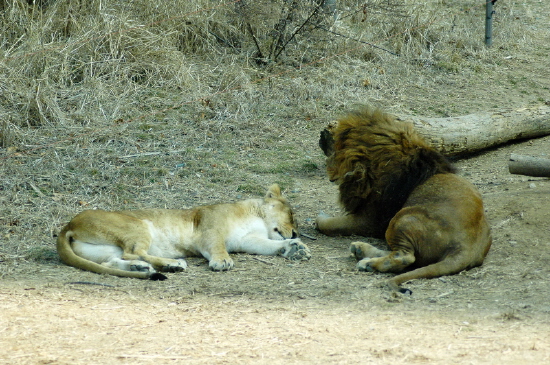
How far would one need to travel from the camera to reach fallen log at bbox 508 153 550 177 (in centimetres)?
634

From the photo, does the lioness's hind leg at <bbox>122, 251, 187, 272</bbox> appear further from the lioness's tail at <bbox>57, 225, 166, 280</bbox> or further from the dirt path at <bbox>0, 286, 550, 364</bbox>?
the dirt path at <bbox>0, 286, 550, 364</bbox>

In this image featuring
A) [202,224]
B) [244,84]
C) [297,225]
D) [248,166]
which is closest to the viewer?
[202,224]

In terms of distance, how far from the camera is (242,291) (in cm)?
481

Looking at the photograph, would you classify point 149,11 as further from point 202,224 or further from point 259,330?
point 259,330

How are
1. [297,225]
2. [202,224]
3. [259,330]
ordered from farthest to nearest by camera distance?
[297,225]
[202,224]
[259,330]

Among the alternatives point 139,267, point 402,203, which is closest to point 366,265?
point 402,203

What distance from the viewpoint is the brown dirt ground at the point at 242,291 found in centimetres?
366

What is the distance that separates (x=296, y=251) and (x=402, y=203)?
1017 millimetres

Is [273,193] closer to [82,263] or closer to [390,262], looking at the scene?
[390,262]

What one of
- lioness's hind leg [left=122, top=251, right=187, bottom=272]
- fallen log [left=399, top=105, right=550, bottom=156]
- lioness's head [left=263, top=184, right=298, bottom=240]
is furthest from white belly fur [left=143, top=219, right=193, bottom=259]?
fallen log [left=399, top=105, right=550, bottom=156]

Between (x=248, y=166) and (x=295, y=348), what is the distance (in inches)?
184

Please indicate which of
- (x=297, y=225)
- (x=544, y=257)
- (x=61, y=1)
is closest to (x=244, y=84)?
(x=61, y=1)

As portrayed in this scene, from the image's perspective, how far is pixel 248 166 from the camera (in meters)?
8.22

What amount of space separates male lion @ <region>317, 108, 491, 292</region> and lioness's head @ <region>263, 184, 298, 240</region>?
38cm
